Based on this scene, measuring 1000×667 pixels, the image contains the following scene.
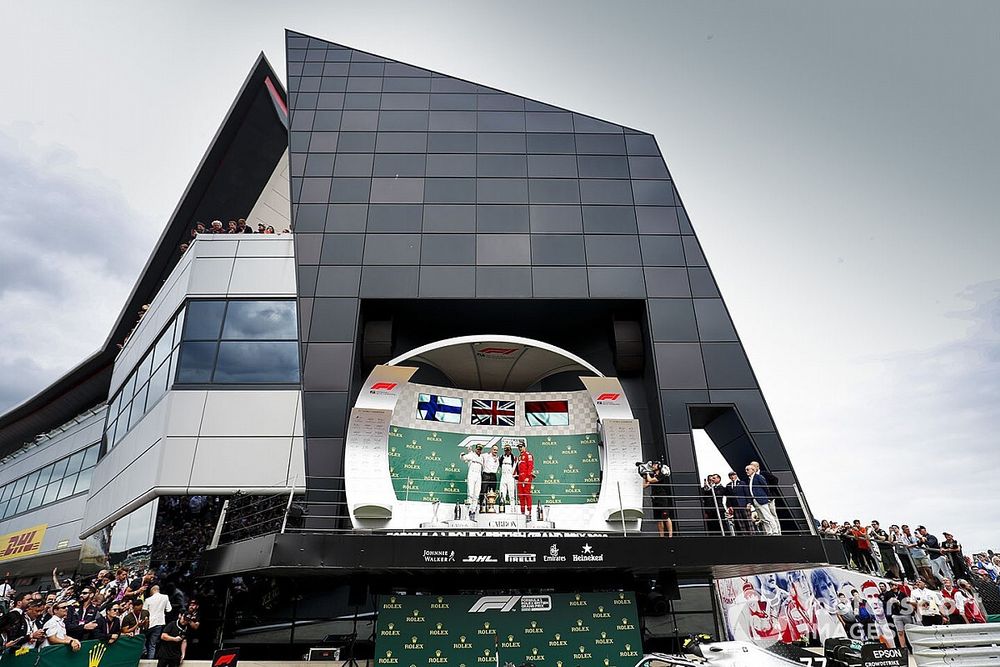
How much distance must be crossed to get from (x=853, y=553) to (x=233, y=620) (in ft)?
60.0

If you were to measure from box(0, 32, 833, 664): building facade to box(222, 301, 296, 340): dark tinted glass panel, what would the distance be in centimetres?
8

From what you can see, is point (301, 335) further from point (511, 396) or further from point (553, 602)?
point (553, 602)

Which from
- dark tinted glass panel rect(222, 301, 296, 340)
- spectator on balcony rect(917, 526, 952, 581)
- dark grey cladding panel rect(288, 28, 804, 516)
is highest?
dark grey cladding panel rect(288, 28, 804, 516)

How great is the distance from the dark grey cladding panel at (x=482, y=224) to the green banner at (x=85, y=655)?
6.97 m

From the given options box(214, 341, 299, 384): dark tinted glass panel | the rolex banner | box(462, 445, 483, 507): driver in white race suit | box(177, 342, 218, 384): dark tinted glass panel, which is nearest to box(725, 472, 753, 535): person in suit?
the rolex banner

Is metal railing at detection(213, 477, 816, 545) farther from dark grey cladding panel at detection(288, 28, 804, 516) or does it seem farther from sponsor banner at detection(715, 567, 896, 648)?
sponsor banner at detection(715, 567, 896, 648)

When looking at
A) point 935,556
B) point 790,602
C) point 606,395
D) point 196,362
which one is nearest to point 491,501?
point 606,395

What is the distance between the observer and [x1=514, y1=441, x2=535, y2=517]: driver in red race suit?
16.8 metres

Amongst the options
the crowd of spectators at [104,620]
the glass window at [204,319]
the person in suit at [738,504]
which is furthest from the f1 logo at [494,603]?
the glass window at [204,319]

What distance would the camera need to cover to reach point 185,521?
56.9ft

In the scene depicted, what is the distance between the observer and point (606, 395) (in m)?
17.9

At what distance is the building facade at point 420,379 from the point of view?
48.2 ft

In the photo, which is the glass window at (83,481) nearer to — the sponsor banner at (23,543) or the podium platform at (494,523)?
the sponsor banner at (23,543)

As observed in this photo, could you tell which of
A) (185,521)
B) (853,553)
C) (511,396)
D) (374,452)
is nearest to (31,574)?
(185,521)
